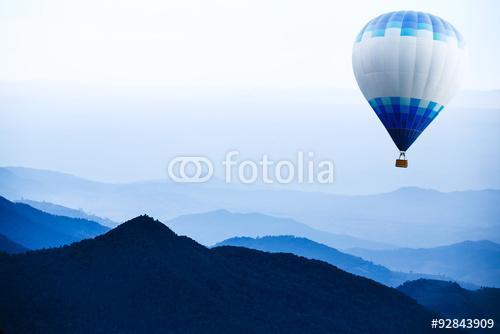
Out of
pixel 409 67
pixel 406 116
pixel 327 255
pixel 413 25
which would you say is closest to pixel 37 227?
pixel 327 255

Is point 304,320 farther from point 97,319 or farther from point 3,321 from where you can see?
point 3,321

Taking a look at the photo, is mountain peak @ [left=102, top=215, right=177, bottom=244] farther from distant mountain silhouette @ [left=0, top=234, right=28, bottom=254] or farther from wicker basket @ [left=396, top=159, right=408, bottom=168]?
distant mountain silhouette @ [left=0, top=234, right=28, bottom=254]

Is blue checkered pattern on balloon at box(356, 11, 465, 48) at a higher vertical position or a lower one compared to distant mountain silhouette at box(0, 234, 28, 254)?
higher

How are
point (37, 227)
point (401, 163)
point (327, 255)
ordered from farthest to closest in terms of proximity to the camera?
point (327, 255) → point (37, 227) → point (401, 163)

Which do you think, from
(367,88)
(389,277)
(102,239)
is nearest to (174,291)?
(102,239)

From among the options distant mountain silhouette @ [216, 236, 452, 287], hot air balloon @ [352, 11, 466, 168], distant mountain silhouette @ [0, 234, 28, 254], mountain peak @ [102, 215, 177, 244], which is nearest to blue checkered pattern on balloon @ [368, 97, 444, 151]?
hot air balloon @ [352, 11, 466, 168]

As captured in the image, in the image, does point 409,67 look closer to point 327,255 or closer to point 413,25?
point 413,25
